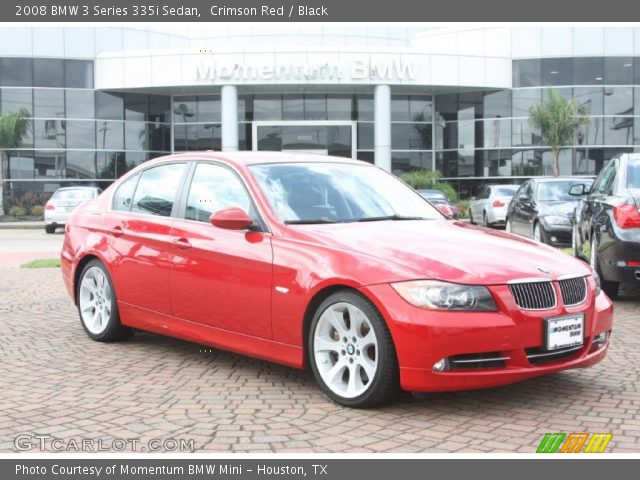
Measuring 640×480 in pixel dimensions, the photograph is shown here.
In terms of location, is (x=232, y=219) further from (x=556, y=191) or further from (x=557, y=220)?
(x=556, y=191)

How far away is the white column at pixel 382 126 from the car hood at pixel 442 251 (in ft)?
104

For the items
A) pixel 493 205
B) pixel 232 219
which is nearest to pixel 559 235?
pixel 232 219

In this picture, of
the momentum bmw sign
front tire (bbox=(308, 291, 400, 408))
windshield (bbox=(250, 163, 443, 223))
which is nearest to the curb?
the momentum bmw sign

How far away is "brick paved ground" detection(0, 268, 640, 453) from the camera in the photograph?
4.22 metres

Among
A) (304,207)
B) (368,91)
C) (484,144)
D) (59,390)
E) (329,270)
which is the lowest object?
(59,390)

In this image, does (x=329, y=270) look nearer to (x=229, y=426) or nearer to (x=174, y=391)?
(x=229, y=426)

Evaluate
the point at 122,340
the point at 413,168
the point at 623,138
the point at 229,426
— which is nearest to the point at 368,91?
the point at 413,168

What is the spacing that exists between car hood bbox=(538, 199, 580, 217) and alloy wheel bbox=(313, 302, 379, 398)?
1018 centimetres

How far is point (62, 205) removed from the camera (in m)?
26.6

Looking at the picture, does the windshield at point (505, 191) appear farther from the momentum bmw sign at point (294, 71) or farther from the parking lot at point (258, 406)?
the parking lot at point (258, 406)

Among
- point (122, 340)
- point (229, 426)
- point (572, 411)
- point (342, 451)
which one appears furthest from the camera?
point (122, 340)

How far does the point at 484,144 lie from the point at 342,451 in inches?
1429

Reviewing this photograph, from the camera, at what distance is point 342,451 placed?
3998 millimetres

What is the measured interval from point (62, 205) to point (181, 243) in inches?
874
